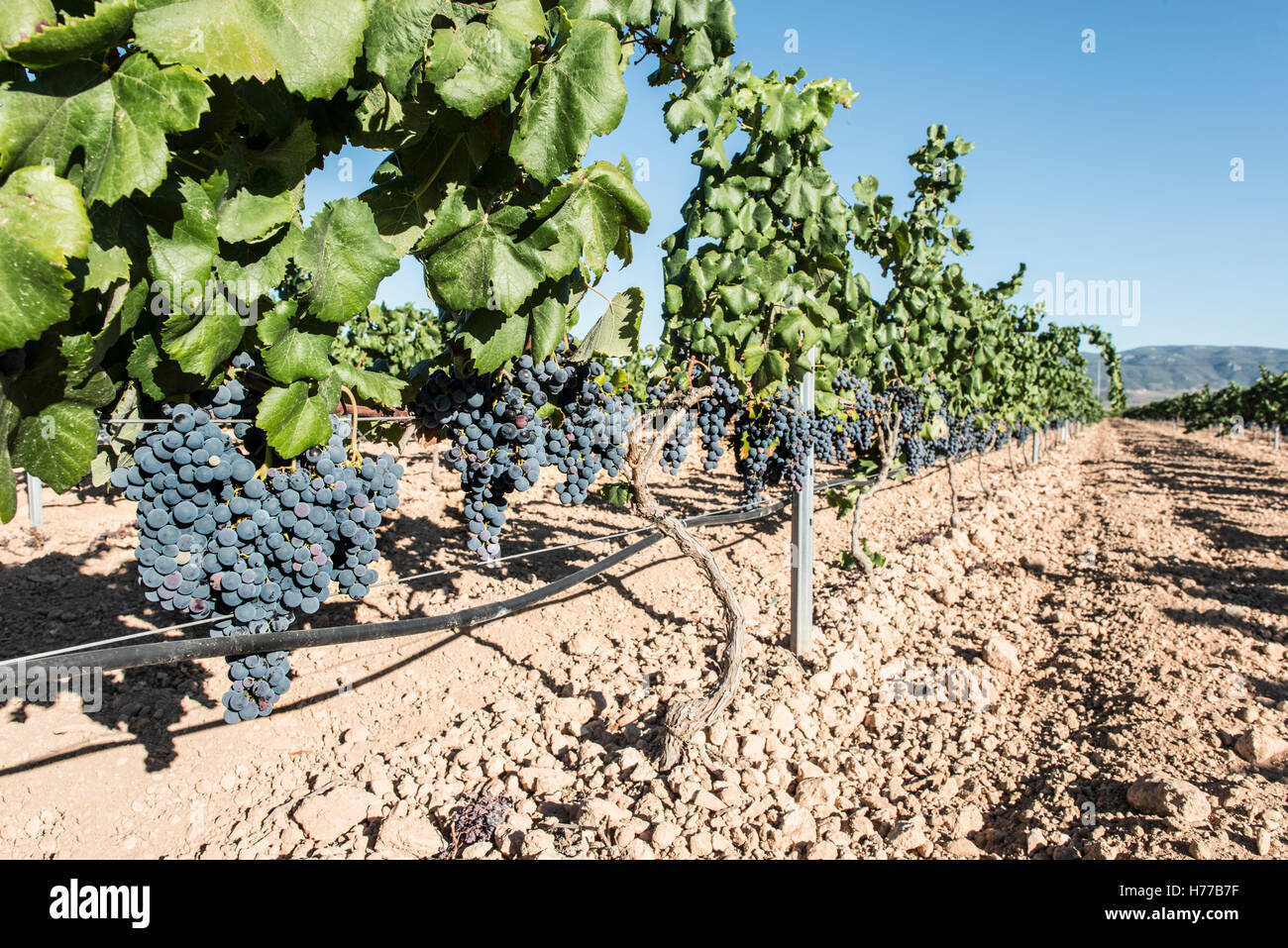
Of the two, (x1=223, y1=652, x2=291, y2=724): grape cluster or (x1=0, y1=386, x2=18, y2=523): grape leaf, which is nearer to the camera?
(x1=0, y1=386, x2=18, y2=523): grape leaf

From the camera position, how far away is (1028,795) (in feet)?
10.5

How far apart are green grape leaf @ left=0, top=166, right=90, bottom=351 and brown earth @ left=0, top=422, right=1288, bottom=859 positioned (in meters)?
2.28

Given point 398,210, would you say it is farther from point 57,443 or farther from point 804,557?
point 804,557

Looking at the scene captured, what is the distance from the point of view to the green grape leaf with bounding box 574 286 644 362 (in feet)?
8.48

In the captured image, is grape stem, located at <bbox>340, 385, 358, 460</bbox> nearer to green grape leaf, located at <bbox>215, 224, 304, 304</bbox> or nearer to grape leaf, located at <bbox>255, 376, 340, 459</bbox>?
grape leaf, located at <bbox>255, 376, 340, 459</bbox>

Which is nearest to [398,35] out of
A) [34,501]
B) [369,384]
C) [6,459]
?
[369,384]

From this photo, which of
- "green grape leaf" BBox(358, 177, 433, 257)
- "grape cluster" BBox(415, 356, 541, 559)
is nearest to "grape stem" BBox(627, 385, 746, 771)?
"grape cluster" BBox(415, 356, 541, 559)

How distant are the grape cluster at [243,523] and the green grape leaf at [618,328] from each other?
2.79ft

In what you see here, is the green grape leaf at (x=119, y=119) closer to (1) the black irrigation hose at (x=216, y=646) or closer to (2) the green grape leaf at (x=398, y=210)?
(2) the green grape leaf at (x=398, y=210)

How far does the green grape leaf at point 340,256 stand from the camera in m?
1.64

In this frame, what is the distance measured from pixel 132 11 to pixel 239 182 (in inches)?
19.8
